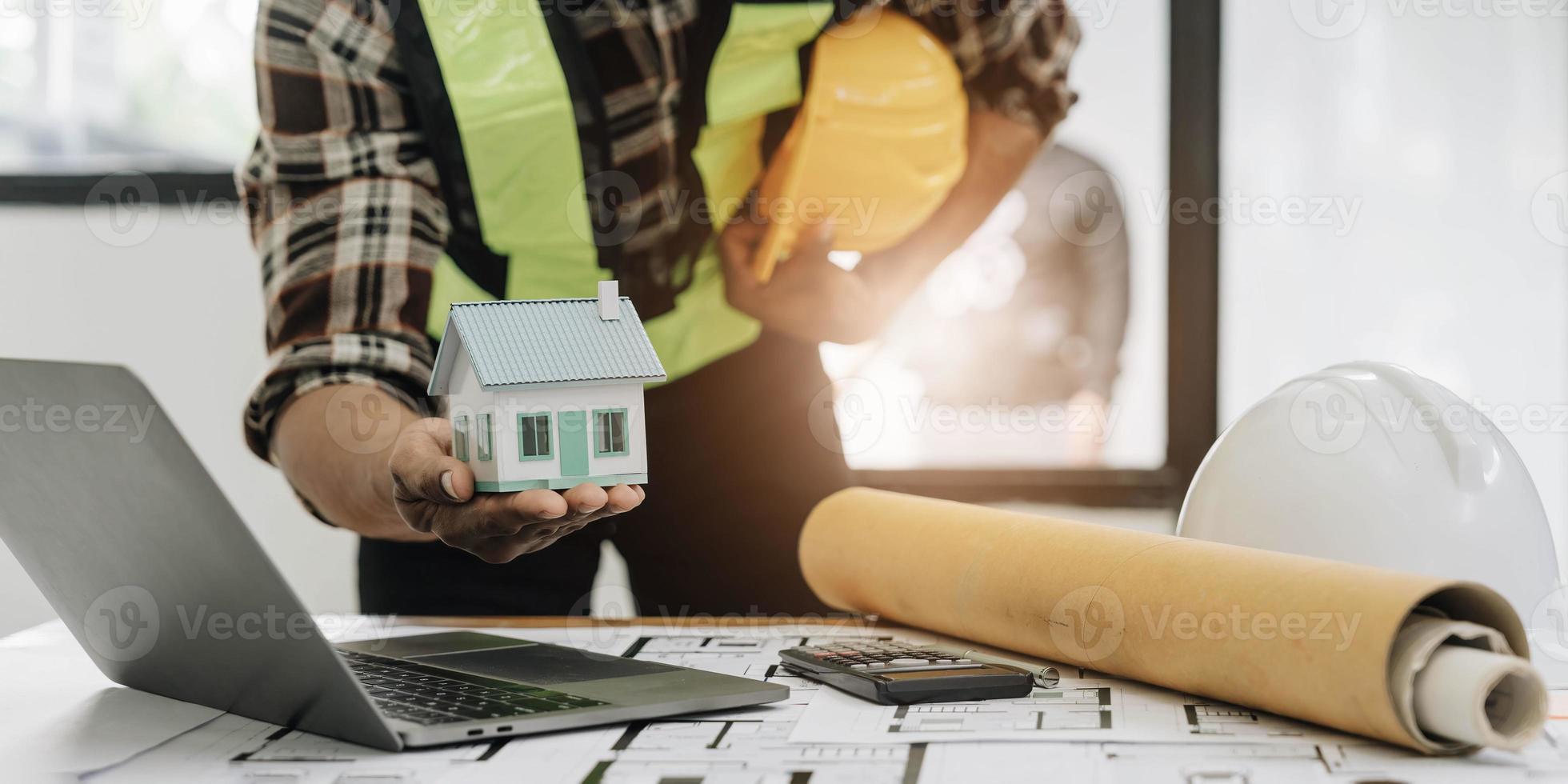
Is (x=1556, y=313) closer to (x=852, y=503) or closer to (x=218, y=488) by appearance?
(x=852, y=503)

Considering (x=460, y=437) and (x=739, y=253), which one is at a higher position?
(x=739, y=253)

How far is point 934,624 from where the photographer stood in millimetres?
810

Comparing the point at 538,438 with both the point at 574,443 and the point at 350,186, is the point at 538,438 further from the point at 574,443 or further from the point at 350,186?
the point at 350,186

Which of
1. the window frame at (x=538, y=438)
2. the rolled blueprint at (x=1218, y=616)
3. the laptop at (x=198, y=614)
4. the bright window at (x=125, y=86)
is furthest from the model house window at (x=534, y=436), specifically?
the bright window at (x=125, y=86)

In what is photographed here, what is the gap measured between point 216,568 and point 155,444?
8cm

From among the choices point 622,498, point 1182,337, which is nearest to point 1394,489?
point 622,498

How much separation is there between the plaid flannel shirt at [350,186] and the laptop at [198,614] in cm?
40

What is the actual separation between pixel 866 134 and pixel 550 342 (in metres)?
0.82

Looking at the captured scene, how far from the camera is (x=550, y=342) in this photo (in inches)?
28.0

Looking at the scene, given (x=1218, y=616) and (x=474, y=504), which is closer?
(x=1218, y=616)

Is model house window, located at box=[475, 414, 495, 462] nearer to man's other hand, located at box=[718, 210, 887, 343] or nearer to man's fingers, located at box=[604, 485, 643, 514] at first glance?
man's fingers, located at box=[604, 485, 643, 514]

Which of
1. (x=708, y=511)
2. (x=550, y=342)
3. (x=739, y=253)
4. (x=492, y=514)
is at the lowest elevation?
(x=708, y=511)

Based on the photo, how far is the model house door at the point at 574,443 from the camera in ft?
2.33

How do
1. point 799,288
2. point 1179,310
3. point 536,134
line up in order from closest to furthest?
point 536,134
point 799,288
point 1179,310
